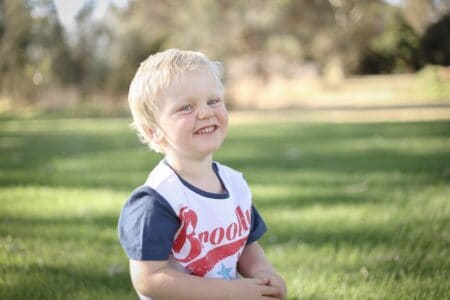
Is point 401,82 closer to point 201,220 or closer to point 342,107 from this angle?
point 342,107

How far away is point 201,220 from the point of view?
1427 mm

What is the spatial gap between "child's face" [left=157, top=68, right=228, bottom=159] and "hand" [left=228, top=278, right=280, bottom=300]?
0.38 meters

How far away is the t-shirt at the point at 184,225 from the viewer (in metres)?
1.36

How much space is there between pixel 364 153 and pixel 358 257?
305cm

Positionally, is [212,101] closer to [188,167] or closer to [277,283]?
[188,167]

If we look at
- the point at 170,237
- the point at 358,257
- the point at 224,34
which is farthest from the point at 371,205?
the point at 224,34

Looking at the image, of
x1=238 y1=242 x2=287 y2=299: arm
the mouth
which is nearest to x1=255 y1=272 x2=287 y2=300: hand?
x1=238 y1=242 x2=287 y2=299: arm

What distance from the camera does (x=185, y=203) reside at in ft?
4.65

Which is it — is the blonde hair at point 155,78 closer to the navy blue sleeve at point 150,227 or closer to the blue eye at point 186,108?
the blue eye at point 186,108

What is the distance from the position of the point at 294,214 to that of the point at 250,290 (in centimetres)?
170

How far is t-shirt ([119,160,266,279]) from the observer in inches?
53.4

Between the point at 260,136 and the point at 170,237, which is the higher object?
Result: the point at 170,237

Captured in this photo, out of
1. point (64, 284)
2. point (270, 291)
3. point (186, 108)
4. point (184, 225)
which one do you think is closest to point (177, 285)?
point (184, 225)

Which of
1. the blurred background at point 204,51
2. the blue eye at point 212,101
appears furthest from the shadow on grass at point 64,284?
the blurred background at point 204,51
